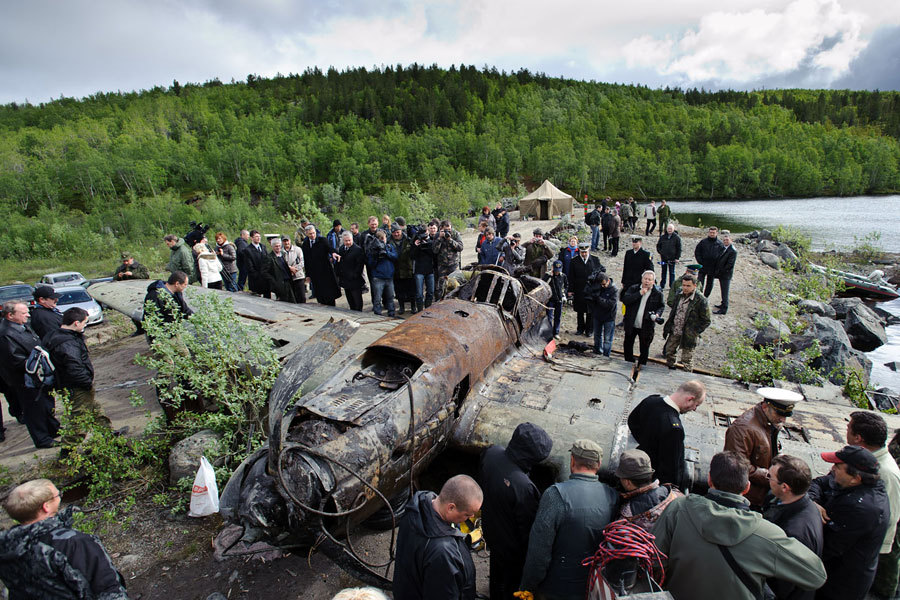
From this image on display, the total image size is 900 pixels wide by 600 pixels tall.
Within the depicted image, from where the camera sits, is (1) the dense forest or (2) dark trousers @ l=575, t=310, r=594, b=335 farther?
(1) the dense forest

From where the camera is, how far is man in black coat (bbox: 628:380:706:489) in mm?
3502

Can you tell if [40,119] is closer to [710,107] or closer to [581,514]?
[581,514]

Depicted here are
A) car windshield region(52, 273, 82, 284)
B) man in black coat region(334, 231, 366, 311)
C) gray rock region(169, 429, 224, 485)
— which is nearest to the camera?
gray rock region(169, 429, 224, 485)

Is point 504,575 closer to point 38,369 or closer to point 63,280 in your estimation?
point 38,369

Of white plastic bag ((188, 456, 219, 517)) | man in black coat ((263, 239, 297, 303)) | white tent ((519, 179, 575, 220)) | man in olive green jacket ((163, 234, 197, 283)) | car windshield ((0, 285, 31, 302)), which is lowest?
white plastic bag ((188, 456, 219, 517))

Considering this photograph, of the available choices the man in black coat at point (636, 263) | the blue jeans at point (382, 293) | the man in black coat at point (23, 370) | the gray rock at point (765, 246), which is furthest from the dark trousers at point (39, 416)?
the gray rock at point (765, 246)

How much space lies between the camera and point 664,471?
3.58m

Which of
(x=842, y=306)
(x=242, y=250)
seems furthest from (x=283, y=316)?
(x=842, y=306)

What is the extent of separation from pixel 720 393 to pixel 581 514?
4147 mm

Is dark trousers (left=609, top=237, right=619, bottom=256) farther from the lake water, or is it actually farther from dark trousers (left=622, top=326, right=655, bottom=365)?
the lake water

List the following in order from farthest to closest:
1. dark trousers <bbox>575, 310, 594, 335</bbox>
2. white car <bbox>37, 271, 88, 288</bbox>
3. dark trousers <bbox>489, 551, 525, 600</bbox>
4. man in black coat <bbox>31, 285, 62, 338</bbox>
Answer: white car <bbox>37, 271, 88, 288</bbox> < dark trousers <bbox>575, 310, 594, 335</bbox> < man in black coat <bbox>31, 285, 62, 338</bbox> < dark trousers <bbox>489, 551, 525, 600</bbox>

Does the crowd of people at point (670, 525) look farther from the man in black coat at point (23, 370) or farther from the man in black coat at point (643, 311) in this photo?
the man in black coat at point (23, 370)

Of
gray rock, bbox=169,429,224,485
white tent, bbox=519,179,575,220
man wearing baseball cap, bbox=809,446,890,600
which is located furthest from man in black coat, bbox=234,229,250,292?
white tent, bbox=519,179,575,220

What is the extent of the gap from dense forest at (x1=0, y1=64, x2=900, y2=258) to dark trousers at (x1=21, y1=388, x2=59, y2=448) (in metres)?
25.2
